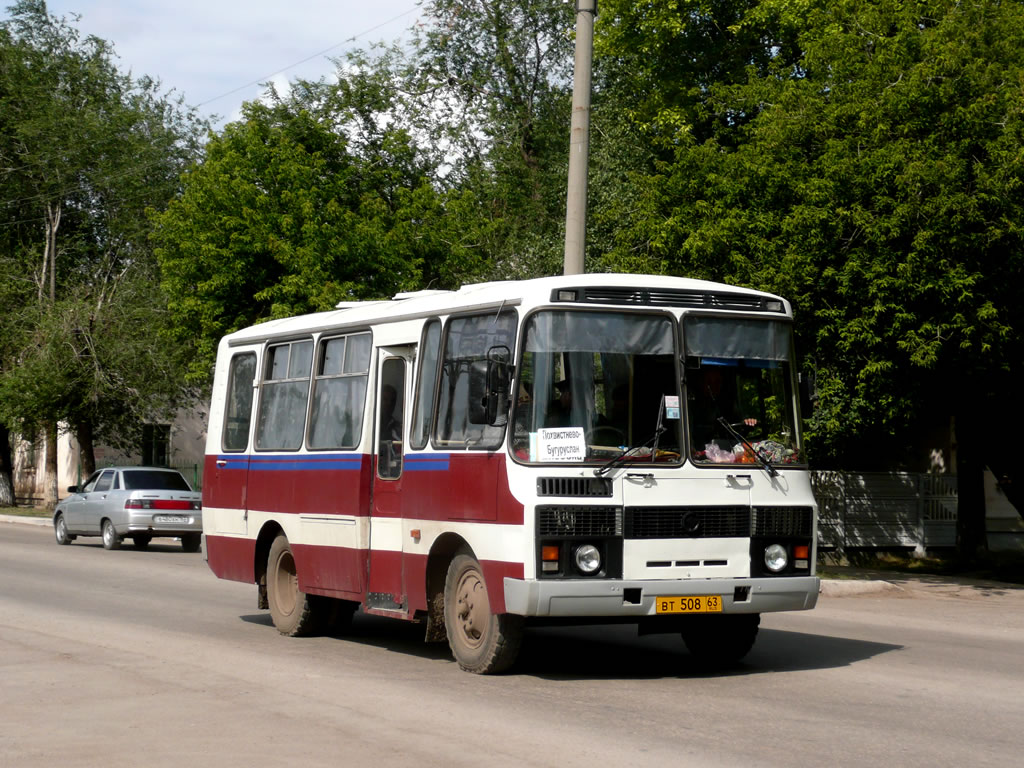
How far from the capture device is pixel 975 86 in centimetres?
1969

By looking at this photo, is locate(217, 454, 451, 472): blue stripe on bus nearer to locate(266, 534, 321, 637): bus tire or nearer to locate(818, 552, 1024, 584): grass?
locate(266, 534, 321, 637): bus tire

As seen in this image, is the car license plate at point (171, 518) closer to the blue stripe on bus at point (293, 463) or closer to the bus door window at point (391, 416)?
the blue stripe on bus at point (293, 463)

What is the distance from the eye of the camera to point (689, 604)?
1046 cm

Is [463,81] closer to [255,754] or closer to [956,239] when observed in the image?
[956,239]

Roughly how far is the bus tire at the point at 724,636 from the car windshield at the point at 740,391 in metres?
1.39

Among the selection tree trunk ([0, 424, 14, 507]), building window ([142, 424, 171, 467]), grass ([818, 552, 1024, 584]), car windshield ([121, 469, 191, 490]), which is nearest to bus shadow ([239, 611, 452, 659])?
grass ([818, 552, 1024, 584])

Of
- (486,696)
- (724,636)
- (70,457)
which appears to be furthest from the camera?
(70,457)

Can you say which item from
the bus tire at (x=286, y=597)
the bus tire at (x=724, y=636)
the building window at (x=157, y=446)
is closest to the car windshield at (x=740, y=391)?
the bus tire at (x=724, y=636)

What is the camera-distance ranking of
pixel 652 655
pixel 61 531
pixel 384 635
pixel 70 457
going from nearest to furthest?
1. pixel 652 655
2. pixel 384 635
3. pixel 61 531
4. pixel 70 457

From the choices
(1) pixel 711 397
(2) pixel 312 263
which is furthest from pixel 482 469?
(2) pixel 312 263

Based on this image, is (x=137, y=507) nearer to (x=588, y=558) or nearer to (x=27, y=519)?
(x=27, y=519)

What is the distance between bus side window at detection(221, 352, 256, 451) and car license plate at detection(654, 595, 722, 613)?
609cm

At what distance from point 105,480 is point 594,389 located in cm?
2149

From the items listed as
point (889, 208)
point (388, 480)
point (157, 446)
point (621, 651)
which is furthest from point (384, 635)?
point (157, 446)
